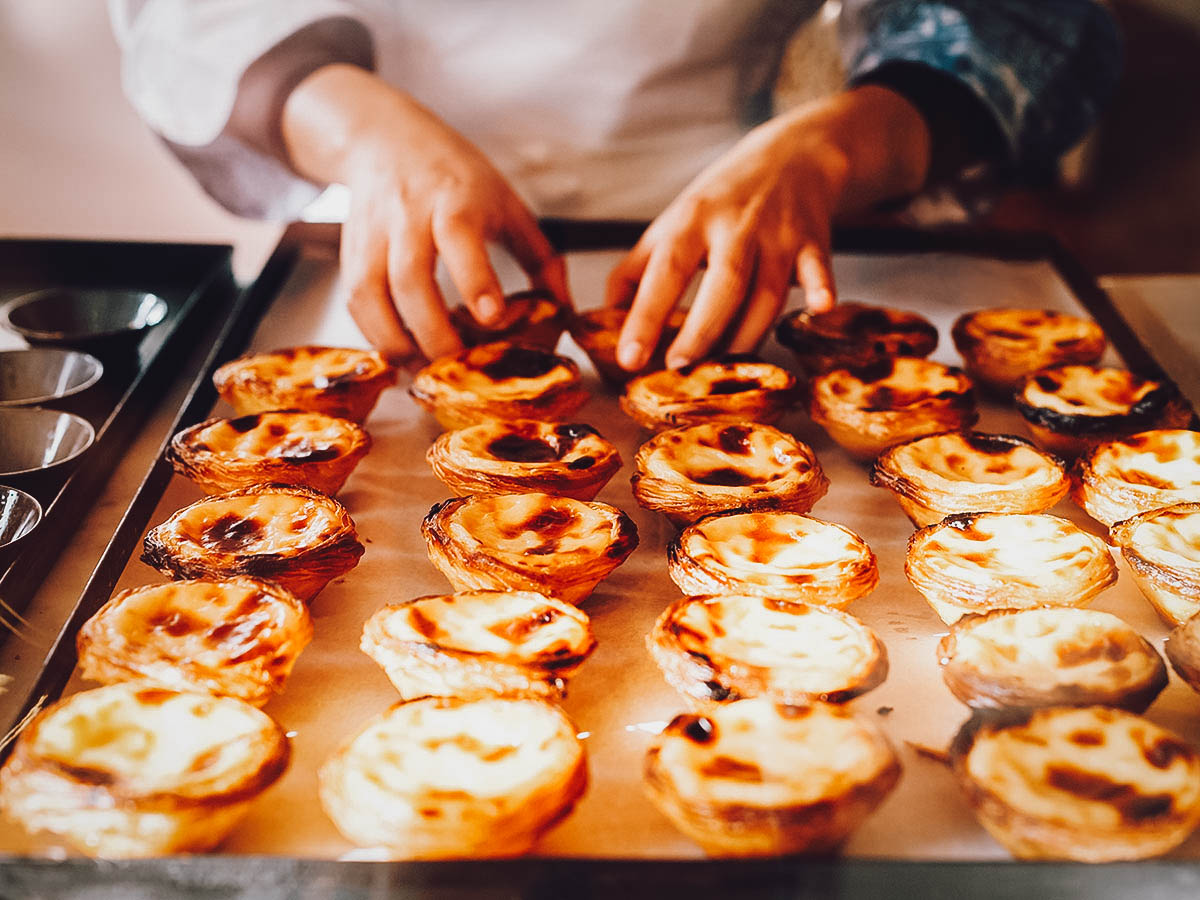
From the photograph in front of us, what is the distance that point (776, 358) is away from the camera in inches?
95.2

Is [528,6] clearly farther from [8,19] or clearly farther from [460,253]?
[8,19]

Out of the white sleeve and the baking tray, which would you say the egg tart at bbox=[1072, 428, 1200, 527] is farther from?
the white sleeve

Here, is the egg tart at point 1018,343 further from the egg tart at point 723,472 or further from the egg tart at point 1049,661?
the egg tart at point 1049,661

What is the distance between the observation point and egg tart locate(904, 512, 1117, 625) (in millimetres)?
1470

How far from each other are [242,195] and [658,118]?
109 cm

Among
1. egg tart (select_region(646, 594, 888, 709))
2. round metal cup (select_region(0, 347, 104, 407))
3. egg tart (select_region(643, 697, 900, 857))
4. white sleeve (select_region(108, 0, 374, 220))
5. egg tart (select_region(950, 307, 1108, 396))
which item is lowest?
egg tart (select_region(950, 307, 1108, 396))

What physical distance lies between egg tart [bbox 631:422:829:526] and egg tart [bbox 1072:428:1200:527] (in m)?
0.41

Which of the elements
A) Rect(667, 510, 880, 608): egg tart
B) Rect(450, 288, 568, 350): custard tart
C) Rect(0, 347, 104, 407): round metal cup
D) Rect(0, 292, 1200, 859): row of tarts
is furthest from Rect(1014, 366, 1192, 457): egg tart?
Rect(0, 347, 104, 407): round metal cup

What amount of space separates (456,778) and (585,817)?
0.16 meters

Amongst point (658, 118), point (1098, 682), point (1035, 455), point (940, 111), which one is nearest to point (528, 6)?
point (658, 118)

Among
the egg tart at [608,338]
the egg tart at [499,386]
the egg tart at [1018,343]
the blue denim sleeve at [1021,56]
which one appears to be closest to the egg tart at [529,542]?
the egg tart at [499,386]

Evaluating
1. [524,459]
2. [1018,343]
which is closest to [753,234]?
[1018,343]

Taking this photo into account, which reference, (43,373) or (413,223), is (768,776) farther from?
(43,373)

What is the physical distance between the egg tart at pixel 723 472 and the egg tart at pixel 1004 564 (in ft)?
0.69
